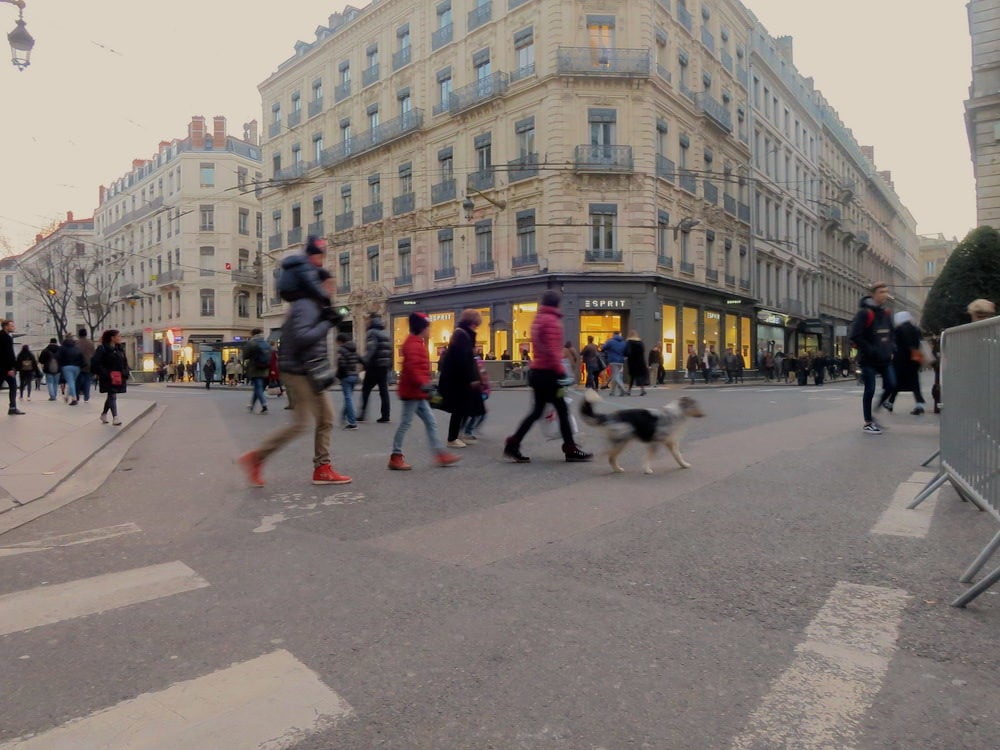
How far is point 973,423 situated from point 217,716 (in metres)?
4.23

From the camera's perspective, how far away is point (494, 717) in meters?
2.10

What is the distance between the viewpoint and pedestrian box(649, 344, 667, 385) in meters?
26.2

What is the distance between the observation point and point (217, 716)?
6.95ft

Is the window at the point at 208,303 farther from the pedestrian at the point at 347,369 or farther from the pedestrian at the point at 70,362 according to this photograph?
the pedestrian at the point at 347,369

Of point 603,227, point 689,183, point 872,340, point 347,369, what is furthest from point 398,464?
point 689,183

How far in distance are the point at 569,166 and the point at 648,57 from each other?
572cm

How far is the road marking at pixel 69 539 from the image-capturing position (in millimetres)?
4105

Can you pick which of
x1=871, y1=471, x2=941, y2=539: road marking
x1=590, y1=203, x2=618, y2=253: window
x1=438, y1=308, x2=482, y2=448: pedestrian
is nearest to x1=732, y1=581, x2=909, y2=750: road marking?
x1=871, y1=471, x2=941, y2=539: road marking

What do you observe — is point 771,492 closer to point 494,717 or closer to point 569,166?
point 494,717

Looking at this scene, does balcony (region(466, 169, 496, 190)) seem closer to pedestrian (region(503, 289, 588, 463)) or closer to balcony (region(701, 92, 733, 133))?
balcony (region(701, 92, 733, 133))

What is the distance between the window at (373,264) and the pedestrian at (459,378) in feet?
96.1

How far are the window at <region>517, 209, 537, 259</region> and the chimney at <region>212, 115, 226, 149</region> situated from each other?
122ft

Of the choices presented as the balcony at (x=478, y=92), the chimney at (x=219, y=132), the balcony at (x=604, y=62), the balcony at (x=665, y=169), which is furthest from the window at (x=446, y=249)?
→ the chimney at (x=219, y=132)

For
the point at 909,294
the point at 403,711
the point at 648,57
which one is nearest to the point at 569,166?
the point at 648,57
